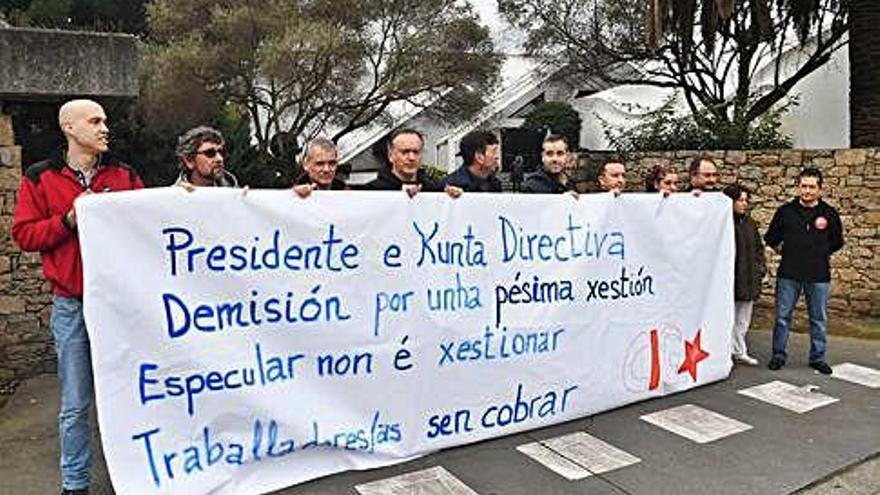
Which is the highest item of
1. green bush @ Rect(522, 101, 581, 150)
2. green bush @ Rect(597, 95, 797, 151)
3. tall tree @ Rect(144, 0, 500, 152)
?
tall tree @ Rect(144, 0, 500, 152)

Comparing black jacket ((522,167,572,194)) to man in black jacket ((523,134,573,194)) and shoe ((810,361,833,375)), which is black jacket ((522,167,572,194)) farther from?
shoe ((810,361,833,375))

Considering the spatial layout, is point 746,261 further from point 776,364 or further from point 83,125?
point 83,125

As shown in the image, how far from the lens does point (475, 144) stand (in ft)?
15.1

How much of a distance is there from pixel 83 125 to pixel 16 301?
2.99 metres

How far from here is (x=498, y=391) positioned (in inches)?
157

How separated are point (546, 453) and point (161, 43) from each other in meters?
12.2

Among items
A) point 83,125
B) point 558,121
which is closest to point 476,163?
point 83,125

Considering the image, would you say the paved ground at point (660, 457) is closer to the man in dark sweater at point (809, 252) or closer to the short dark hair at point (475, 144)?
the man in dark sweater at point (809, 252)

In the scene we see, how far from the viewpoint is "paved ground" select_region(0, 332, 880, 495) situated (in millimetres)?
3486

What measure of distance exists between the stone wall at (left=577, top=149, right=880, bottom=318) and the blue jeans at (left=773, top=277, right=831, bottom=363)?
2.67 metres

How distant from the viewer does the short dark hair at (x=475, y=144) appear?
4.58 meters

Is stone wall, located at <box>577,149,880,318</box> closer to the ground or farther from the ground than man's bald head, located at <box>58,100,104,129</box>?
closer to the ground

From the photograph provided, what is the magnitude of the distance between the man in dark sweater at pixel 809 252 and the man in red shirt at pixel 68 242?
14.8 feet

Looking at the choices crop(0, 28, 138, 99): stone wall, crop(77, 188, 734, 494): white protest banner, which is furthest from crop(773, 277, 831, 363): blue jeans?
crop(0, 28, 138, 99): stone wall
